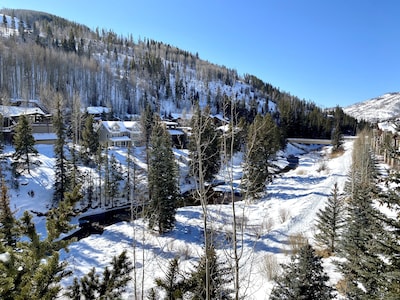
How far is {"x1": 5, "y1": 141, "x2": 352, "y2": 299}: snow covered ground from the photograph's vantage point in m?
14.4

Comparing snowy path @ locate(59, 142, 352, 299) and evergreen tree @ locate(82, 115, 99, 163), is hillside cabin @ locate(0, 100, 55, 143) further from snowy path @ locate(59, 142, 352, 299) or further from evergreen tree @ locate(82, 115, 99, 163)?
snowy path @ locate(59, 142, 352, 299)

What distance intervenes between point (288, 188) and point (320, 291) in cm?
2611

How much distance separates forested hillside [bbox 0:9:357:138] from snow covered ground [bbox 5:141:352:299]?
18.6 metres

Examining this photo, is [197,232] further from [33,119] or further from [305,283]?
[33,119]

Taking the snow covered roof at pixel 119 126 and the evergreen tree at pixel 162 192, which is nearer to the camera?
the evergreen tree at pixel 162 192

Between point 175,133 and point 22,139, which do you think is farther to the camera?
point 175,133

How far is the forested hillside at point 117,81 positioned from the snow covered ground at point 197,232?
18559 mm

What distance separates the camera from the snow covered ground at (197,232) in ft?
47.4

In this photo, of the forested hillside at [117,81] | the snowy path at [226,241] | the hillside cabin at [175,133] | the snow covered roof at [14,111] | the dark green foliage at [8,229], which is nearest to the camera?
the dark green foliage at [8,229]

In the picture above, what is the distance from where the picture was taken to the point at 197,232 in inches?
847

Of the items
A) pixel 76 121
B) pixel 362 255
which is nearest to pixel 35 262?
pixel 362 255

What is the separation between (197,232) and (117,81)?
7850cm

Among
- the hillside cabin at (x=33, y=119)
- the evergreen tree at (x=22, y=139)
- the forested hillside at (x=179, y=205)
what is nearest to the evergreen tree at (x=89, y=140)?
the forested hillside at (x=179, y=205)

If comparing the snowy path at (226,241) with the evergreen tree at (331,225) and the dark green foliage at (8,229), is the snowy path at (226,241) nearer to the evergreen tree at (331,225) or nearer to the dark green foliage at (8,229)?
the evergreen tree at (331,225)
